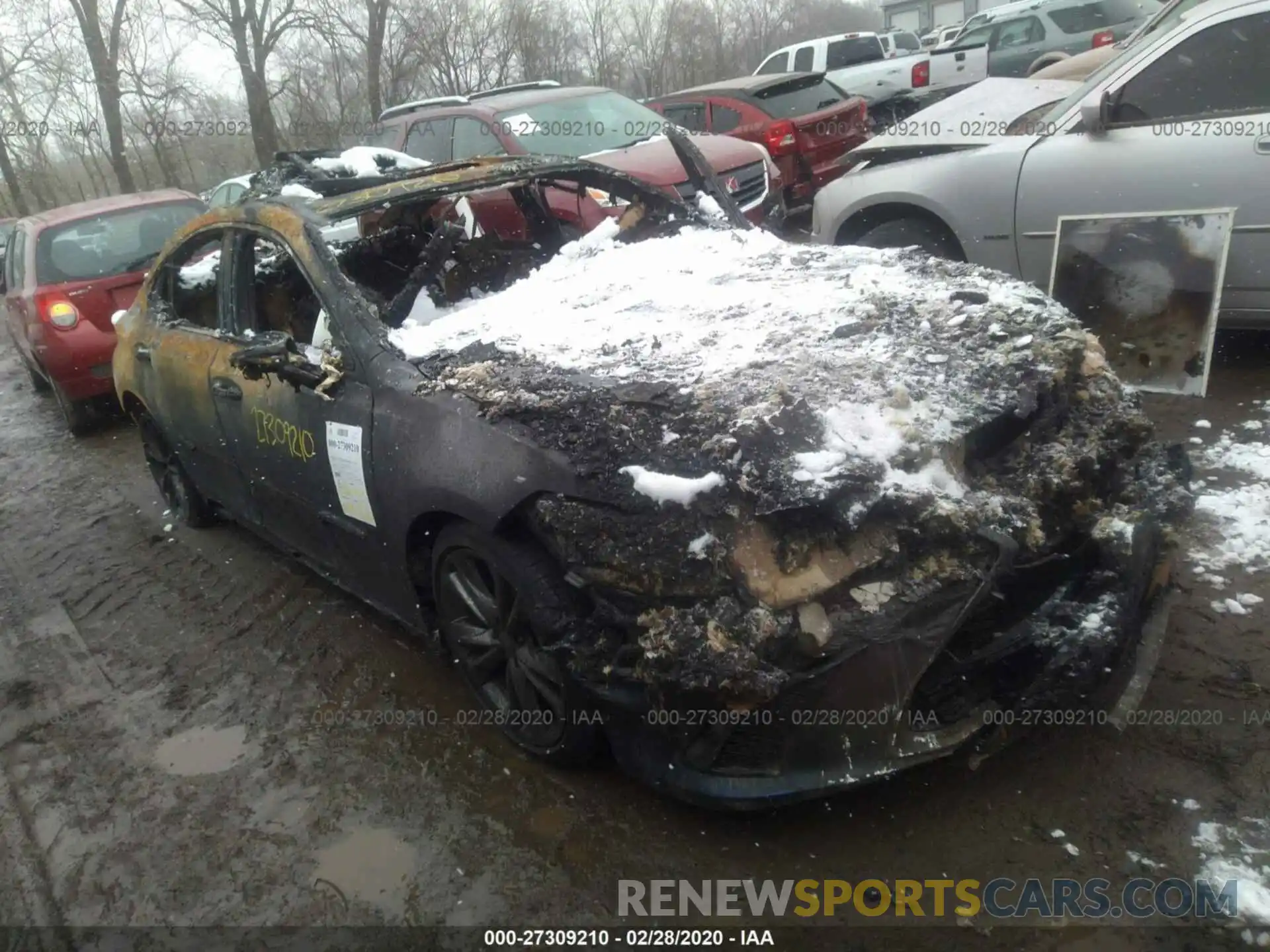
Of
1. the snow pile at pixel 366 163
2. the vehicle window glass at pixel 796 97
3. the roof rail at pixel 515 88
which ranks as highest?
the roof rail at pixel 515 88

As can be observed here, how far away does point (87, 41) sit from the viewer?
19.2m

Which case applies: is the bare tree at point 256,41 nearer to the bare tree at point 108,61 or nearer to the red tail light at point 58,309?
the bare tree at point 108,61

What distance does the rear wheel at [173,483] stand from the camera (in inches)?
191

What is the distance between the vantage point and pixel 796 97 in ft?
30.4

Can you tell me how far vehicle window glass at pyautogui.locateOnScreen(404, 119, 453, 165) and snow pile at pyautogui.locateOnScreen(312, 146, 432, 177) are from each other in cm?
329

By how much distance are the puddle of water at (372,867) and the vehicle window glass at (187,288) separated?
9.12 feet

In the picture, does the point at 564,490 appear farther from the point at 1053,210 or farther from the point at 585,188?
the point at 1053,210

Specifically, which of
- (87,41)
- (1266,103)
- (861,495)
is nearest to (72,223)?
(861,495)

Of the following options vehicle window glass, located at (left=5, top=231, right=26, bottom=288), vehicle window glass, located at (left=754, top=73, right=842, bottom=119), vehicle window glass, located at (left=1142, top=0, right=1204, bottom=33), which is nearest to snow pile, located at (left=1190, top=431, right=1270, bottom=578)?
vehicle window glass, located at (left=1142, top=0, right=1204, bottom=33)

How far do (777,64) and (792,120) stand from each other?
1022 centimetres

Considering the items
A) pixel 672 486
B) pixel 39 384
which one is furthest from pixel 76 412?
pixel 672 486

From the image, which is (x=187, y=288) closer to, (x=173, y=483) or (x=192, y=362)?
(x=192, y=362)

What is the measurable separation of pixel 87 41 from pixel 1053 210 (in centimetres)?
2147

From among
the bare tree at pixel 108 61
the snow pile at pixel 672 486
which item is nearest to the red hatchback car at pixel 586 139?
the snow pile at pixel 672 486
